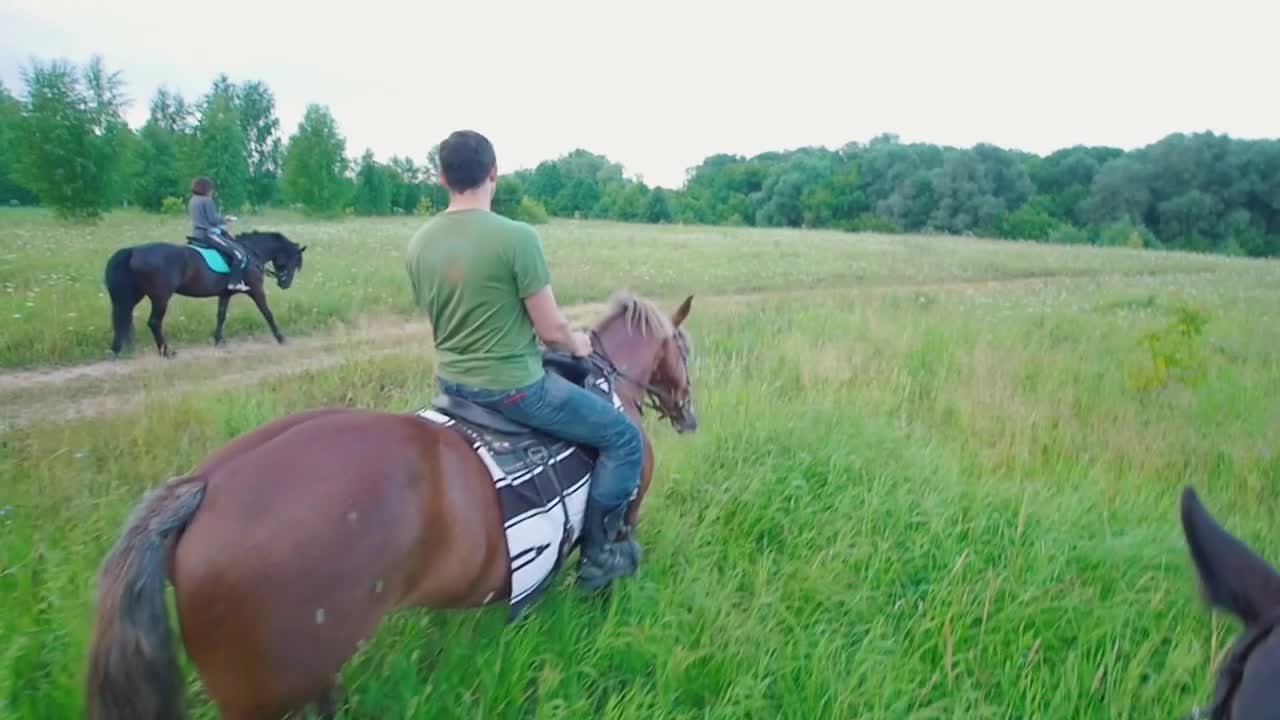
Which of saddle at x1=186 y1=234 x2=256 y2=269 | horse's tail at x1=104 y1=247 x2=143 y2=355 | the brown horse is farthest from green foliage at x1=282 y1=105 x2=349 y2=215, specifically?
the brown horse

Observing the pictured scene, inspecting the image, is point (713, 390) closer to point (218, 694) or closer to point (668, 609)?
point (668, 609)

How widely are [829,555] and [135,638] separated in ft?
10.8

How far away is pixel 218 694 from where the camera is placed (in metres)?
2.27

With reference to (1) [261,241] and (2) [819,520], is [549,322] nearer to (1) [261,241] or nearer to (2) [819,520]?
(2) [819,520]

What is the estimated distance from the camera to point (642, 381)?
14.2 ft

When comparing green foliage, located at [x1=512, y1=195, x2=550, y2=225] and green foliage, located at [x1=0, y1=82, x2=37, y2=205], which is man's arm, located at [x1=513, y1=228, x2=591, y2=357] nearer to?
green foliage, located at [x1=0, y1=82, x2=37, y2=205]

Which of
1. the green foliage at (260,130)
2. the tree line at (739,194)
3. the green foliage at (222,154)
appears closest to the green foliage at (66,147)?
the tree line at (739,194)

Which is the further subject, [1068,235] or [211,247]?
[1068,235]

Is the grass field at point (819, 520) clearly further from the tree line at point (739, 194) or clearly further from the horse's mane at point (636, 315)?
the tree line at point (739, 194)

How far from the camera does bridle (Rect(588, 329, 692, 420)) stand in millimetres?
3963

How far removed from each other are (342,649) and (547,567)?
1011mm

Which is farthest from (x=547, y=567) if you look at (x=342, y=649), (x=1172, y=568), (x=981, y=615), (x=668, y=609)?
(x=1172, y=568)

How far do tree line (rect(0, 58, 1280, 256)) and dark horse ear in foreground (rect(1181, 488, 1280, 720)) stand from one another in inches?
1584

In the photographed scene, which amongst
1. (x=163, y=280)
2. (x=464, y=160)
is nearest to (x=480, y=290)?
(x=464, y=160)
